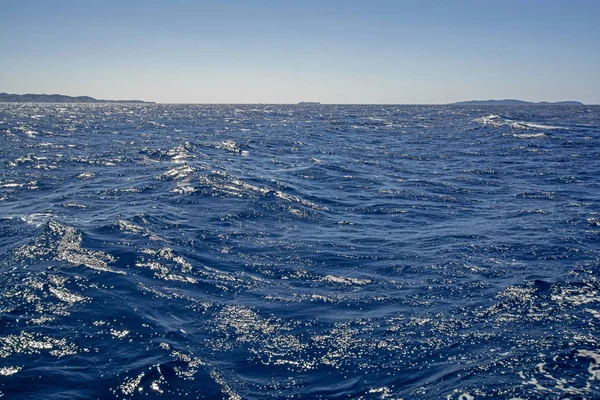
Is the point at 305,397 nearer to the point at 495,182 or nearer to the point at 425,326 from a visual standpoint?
the point at 425,326

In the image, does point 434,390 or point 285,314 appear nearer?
point 434,390

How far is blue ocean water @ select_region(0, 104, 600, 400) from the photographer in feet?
25.3

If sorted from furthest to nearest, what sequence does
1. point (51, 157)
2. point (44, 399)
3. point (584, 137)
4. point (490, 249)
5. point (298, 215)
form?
point (584, 137) → point (51, 157) → point (298, 215) → point (490, 249) → point (44, 399)

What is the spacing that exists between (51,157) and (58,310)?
28.8 metres

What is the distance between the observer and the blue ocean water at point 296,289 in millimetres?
7707

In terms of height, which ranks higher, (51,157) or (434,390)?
(51,157)

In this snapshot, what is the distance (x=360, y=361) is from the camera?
8.31m

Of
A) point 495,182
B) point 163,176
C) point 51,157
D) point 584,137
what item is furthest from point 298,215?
point 584,137

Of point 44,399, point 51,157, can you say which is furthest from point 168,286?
point 51,157

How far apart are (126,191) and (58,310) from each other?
13749 millimetres

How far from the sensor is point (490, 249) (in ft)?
47.1

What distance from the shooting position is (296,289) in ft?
38.4

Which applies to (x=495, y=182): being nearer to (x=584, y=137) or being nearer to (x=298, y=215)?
(x=298, y=215)

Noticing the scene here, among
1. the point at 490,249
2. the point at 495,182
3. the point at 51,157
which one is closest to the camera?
the point at 490,249
